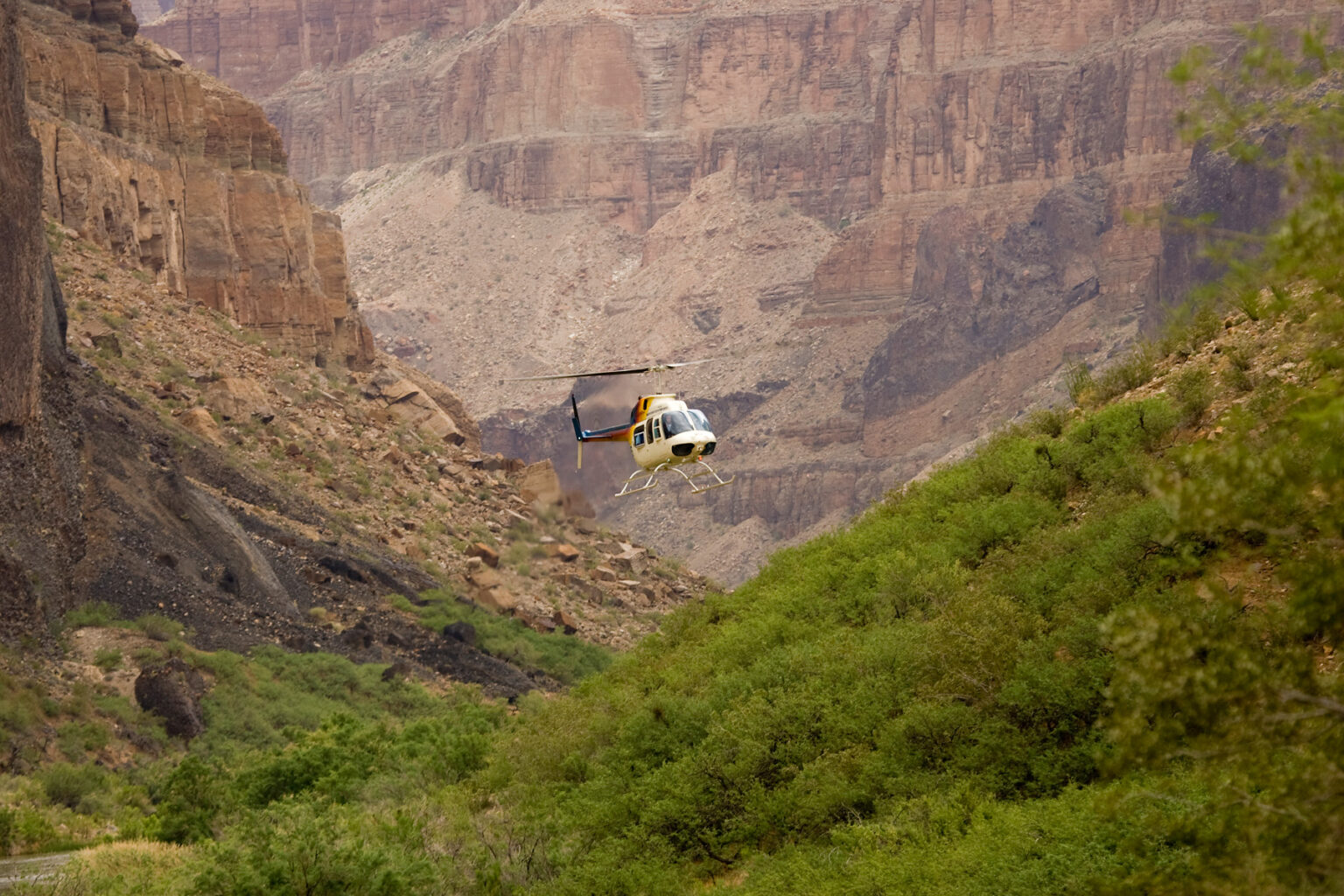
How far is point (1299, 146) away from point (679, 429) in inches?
939

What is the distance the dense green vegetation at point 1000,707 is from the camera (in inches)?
378

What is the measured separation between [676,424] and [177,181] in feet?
157

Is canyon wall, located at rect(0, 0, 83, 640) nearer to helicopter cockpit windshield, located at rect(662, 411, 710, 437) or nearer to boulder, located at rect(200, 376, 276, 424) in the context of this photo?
A: boulder, located at rect(200, 376, 276, 424)

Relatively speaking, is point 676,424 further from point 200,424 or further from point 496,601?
point 200,424

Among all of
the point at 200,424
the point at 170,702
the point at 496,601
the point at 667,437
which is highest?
the point at 667,437

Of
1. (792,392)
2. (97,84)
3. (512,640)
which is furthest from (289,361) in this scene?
(792,392)

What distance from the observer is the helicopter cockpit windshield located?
33406mm

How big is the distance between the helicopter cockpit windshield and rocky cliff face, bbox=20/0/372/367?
134 feet

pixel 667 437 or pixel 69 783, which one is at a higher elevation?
pixel 667 437

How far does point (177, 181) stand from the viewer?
75625 millimetres

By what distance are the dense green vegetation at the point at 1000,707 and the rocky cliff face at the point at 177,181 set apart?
40.6 metres

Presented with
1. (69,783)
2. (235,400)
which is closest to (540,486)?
(235,400)

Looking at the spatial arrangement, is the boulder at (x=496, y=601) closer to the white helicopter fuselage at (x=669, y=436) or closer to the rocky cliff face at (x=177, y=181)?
the rocky cliff face at (x=177, y=181)

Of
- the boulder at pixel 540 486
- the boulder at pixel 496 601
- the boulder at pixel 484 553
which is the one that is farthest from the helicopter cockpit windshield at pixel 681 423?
the boulder at pixel 540 486
